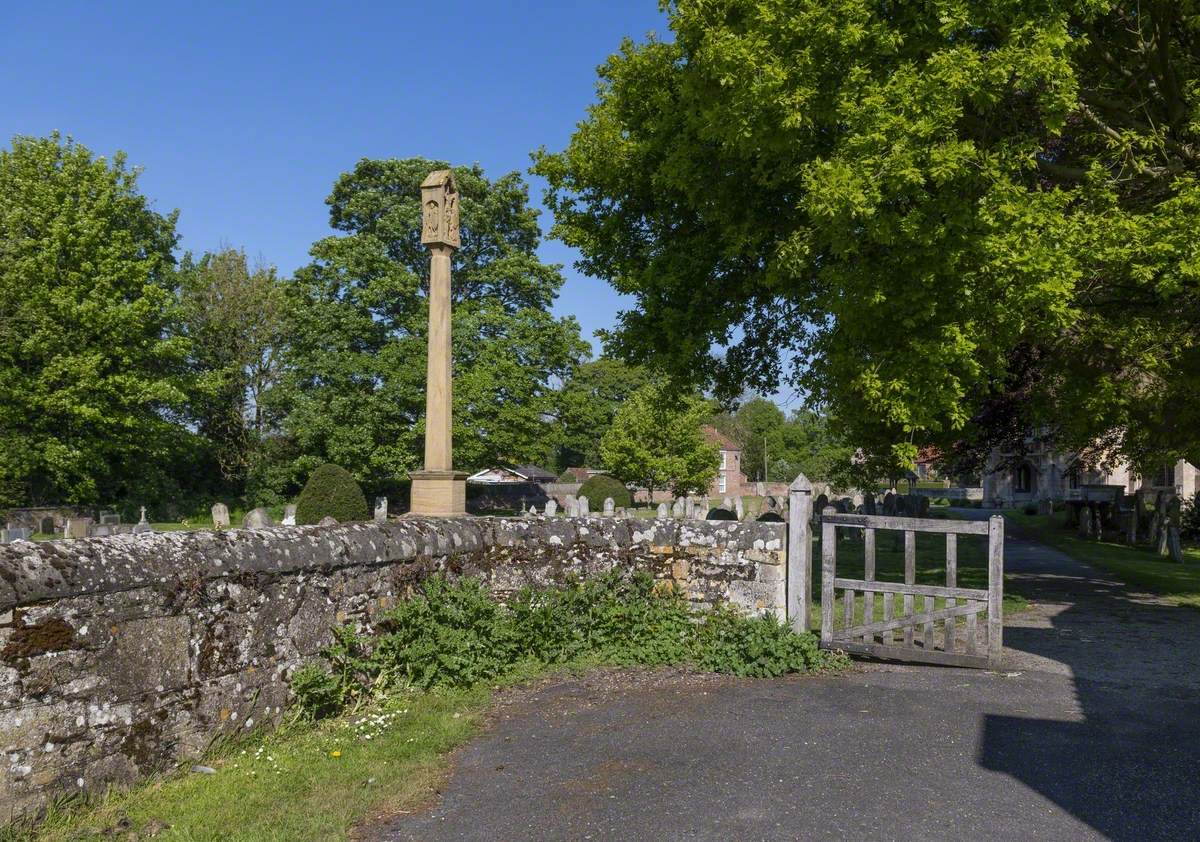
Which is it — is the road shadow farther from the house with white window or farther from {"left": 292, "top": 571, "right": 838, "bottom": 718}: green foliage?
the house with white window

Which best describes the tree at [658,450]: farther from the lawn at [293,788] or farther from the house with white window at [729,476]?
the lawn at [293,788]

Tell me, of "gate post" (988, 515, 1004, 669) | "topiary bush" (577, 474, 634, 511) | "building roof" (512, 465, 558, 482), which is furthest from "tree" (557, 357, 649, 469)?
"gate post" (988, 515, 1004, 669)

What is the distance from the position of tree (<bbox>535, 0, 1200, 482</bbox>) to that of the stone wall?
5394 millimetres

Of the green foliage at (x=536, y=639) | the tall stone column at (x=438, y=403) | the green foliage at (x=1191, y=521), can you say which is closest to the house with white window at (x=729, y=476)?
the green foliage at (x=1191, y=521)

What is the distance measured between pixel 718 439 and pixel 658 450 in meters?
26.9

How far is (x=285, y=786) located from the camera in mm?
4949

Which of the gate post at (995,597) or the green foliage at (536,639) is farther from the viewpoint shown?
the gate post at (995,597)

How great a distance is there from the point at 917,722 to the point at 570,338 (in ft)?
98.7

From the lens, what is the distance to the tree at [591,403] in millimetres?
36625

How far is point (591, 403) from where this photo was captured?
45500 mm

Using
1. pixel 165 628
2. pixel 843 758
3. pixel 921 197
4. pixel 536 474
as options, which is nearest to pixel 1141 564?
pixel 921 197

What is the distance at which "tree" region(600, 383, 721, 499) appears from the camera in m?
45.7

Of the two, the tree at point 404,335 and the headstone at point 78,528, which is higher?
the tree at point 404,335

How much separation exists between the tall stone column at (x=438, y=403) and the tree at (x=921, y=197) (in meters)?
3.38
